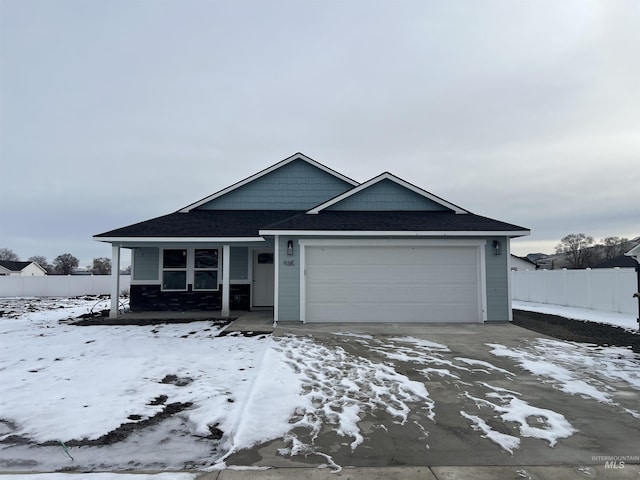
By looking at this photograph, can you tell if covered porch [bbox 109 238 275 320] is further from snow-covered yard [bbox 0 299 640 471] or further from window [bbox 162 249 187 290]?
snow-covered yard [bbox 0 299 640 471]

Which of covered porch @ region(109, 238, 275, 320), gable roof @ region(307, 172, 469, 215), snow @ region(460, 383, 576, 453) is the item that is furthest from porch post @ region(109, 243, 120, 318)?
snow @ region(460, 383, 576, 453)

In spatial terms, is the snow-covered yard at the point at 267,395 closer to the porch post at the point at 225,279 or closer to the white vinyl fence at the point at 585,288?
the porch post at the point at 225,279

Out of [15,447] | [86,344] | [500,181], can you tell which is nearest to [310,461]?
[15,447]

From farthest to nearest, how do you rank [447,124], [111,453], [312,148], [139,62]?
[312,148] < [447,124] < [139,62] < [111,453]

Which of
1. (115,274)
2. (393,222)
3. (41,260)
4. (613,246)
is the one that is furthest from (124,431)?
(41,260)

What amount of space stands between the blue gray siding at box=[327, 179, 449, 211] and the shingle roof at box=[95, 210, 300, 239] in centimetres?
310

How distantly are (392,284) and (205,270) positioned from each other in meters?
6.43

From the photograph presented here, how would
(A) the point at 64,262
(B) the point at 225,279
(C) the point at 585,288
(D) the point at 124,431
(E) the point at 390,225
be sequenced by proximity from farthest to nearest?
1. (A) the point at 64,262
2. (C) the point at 585,288
3. (B) the point at 225,279
4. (E) the point at 390,225
5. (D) the point at 124,431

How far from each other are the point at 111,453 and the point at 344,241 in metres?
7.99

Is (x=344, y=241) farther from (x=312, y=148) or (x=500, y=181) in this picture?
(x=500, y=181)

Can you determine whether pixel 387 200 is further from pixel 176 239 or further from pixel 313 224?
pixel 176 239

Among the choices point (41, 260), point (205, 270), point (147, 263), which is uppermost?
point (41, 260)

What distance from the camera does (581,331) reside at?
973 centimetres

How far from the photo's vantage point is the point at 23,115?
50.0 ft
